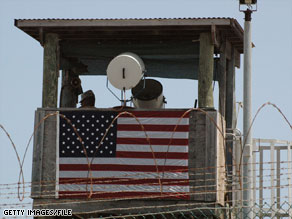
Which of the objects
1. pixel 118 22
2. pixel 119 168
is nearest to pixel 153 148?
pixel 119 168

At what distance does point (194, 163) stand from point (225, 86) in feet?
10.1

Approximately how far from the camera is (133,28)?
2042 centimetres

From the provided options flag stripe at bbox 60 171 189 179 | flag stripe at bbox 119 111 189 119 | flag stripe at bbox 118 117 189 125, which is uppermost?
flag stripe at bbox 119 111 189 119

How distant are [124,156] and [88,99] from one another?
246cm

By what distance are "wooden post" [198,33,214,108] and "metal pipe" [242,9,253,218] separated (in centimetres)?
128

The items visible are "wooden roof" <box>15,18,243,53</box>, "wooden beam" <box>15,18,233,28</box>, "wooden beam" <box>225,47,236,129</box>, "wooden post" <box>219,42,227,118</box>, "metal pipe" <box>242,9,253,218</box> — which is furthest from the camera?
"wooden beam" <box>225,47,236,129</box>

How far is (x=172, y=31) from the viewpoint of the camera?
20484mm

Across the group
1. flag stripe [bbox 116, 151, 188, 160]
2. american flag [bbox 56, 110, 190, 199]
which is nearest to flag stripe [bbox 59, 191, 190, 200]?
american flag [bbox 56, 110, 190, 199]

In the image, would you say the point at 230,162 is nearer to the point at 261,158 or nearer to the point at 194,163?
the point at 261,158

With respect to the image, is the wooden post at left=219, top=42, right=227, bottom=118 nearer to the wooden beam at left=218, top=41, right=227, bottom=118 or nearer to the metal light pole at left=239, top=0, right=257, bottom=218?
the wooden beam at left=218, top=41, right=227, bottom=118

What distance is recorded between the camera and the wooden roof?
20.0 meters

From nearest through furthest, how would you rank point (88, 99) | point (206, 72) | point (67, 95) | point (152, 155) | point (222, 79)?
1. point (152, 155)
2. point (206, 72)
3. point (222, 79)
4. point (88, 99)
5. point (67, 95)

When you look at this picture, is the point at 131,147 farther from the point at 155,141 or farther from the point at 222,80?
the point at 222,80

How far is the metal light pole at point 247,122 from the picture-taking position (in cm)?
1812
